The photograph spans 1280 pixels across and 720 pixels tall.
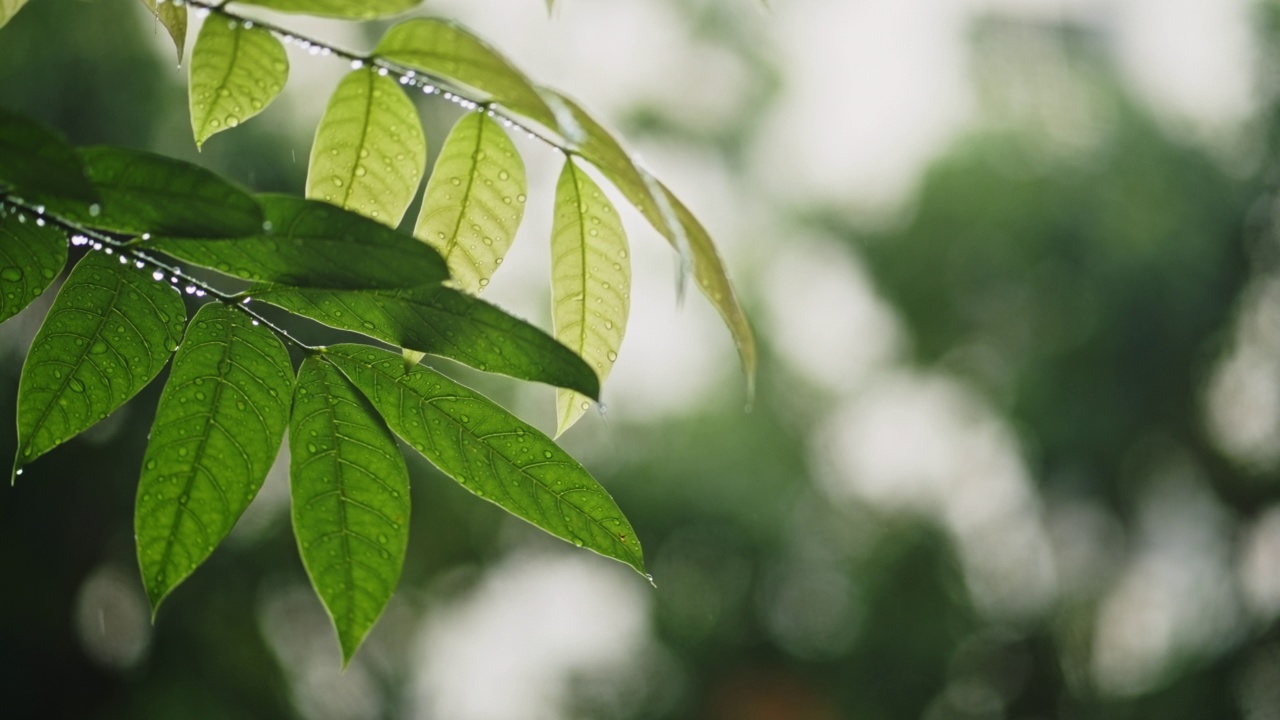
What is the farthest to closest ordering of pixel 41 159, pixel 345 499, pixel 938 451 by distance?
pixel 938 451 < pixel 345 499 < pixel 41 159

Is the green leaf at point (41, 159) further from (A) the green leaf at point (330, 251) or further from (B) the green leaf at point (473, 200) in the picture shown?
(B) the green leaf at point (473, 200)

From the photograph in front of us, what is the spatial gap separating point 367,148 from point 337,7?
3.7 inches

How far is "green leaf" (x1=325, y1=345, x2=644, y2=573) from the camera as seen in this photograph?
1.36 ft

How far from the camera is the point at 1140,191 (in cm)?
478

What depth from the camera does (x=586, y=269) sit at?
467mm

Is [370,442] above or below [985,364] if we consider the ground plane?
above

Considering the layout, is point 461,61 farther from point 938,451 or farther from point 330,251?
point 938,451

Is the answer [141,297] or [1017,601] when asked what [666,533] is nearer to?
[1017,601]

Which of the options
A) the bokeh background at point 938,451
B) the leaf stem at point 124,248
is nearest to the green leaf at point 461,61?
the leaf stem at point 124,248

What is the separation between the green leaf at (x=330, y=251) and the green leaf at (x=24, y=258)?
0.28ft

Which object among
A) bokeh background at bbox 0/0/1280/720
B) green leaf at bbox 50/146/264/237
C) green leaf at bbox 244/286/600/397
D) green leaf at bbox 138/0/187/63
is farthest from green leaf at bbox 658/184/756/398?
bokeh background at bbox 0/0/1280/720

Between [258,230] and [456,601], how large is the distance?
445cm

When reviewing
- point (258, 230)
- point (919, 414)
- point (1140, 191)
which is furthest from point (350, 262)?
point (1140, 191)

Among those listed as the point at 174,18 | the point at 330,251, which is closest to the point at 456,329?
the point at 330,251
